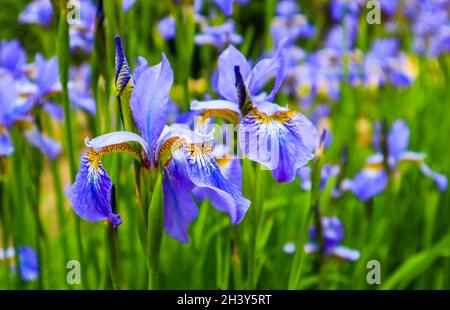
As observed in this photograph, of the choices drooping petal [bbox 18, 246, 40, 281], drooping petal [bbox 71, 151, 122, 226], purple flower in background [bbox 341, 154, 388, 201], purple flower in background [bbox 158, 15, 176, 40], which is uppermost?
purple flower in background [bbox 158, 15, 176, 40]

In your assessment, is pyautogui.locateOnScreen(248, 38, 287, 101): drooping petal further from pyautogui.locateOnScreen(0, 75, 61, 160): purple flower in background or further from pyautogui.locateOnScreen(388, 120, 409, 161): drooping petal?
pyautogui.locateOnScreen(388, 120, 409, 161): drooping petal

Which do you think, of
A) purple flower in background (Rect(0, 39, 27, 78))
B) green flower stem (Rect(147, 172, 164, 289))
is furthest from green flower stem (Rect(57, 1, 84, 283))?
purple flower in background (Rect(0, 39, 27, 78))

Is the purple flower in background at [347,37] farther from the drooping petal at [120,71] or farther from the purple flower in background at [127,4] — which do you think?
the drooping petal at [120,71]

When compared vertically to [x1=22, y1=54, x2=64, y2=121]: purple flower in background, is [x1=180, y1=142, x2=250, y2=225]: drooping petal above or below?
below

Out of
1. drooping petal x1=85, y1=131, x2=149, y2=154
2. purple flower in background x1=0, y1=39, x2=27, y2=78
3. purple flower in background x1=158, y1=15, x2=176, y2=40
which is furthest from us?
purple flower in background x1=158, y1=15, x2=176, y2=40

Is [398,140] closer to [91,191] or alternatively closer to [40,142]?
[40,142]

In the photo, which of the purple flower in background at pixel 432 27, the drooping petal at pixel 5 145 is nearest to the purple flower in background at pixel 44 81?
the drooping petal at pixel 5 145
